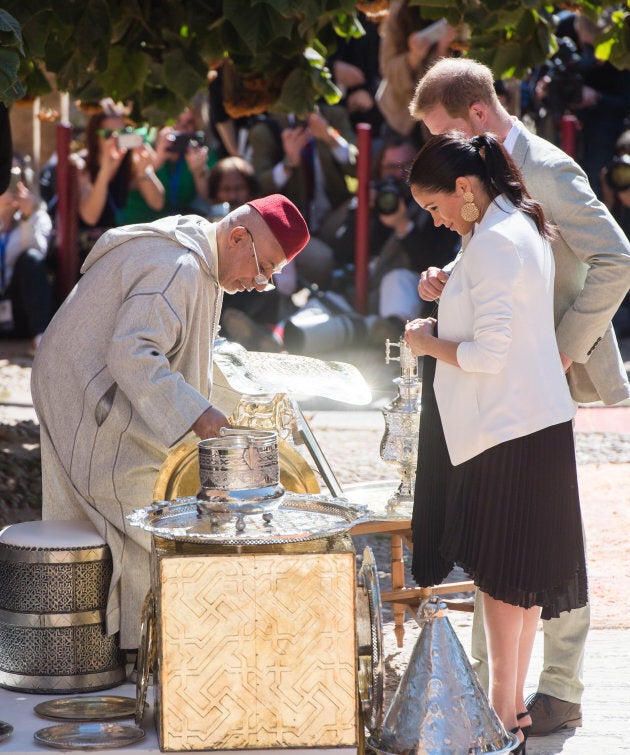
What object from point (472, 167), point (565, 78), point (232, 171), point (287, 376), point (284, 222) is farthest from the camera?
point (565, 78)

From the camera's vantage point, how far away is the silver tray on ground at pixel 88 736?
3.14 metres

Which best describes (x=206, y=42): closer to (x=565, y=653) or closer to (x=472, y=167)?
(x=472, y=167)

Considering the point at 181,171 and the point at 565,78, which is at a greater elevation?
the point at 565,78

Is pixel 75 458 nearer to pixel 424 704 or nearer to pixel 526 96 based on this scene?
pixel 424 704

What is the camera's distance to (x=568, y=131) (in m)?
10.4

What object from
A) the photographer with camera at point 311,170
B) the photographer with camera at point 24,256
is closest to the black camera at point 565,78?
the photographer with camera at point 311,170

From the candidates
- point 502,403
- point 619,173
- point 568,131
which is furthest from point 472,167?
point 568,131

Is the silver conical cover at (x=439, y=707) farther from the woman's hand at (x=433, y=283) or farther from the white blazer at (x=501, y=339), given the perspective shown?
the woman's hand at (x=433, y=283)

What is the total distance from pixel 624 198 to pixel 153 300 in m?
7.23

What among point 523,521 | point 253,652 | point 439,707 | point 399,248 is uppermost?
point 399,248

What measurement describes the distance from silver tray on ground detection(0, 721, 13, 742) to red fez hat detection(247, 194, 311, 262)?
1.49 m

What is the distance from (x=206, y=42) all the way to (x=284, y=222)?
8.01 ft

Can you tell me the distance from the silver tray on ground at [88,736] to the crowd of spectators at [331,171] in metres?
6.21

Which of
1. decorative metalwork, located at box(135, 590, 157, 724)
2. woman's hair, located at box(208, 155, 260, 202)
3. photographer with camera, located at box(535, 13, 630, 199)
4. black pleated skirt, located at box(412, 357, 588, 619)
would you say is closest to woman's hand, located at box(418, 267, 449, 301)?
black pleated skirt, located at box(412, 357, 588, 619)
